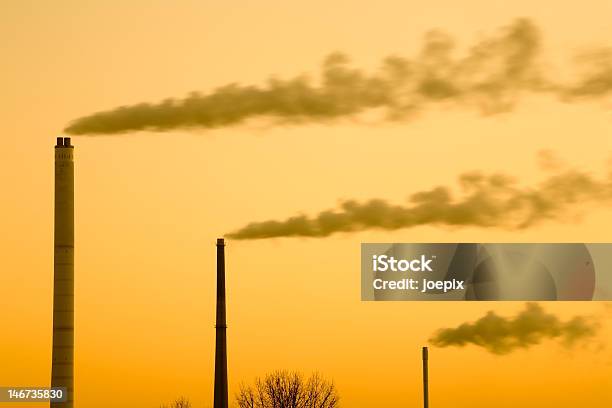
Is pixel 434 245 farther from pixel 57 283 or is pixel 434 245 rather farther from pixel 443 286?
pixel 57 283

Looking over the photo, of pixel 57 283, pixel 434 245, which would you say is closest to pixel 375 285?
pixel 434 245

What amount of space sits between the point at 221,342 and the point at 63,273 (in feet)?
38.0

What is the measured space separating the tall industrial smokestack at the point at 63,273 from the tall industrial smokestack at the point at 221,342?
9876mm

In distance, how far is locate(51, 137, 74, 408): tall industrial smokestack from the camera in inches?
2137

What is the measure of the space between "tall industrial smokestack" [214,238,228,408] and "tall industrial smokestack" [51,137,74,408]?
9.88 metres

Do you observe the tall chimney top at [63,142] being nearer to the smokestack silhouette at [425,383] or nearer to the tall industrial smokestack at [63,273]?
the tall industrial smokestack at [63,273]

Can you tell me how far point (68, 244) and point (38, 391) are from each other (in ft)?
25.5

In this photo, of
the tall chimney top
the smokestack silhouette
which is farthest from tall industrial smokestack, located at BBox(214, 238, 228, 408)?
the tall chimney top

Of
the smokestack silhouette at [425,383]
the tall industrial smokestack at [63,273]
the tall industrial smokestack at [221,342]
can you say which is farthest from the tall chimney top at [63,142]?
the smokestack silhouette at [425,383]

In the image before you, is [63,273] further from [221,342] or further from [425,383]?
[425,383]

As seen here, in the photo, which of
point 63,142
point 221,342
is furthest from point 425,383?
point 63,142

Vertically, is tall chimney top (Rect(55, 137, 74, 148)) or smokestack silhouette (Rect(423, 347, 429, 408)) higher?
tall chimney top (Rect(55, 137, 74, 148))

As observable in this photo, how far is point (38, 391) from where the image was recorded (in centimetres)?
5816

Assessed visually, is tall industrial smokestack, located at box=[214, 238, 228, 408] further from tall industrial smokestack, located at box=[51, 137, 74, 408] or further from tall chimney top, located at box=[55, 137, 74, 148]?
tall chimney top, located at box=[55, 137, 74, 148]
